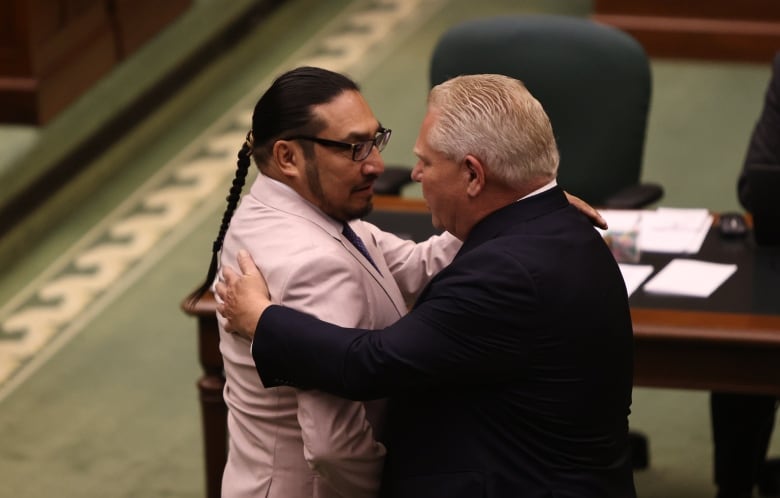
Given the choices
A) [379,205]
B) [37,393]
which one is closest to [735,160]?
[379,205]

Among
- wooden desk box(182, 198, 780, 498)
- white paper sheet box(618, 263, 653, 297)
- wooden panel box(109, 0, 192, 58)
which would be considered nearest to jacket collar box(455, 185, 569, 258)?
wooden desk box(182, 198, 780, 498)

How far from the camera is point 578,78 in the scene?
4.54m

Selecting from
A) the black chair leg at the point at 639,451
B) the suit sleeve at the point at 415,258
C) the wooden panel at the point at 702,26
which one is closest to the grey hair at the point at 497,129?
the suit sleeve at the point at 415,258

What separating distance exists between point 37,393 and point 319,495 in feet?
7.89

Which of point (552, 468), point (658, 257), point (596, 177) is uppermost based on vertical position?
point (552, 468)

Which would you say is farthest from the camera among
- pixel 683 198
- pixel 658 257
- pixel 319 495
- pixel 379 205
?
pixel 683 198

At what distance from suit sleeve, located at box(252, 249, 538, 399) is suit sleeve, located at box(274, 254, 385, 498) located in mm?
46

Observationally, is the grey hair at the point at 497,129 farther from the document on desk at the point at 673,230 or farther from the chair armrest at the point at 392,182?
the chair armrest at the point at 392,182

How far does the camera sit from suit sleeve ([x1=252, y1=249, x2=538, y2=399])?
2.28m

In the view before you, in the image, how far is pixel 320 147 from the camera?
2428mm

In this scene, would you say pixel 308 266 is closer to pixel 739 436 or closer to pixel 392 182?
pixel 739 436

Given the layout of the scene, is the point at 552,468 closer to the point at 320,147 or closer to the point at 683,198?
the point at 320,147

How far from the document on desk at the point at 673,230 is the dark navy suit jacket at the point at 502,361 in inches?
49.5

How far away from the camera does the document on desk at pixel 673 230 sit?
3.66m
